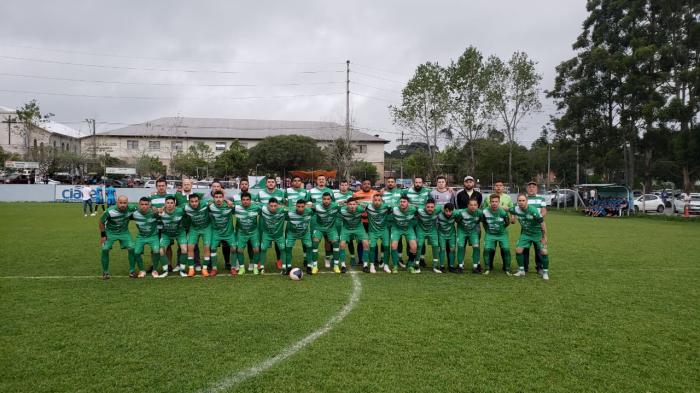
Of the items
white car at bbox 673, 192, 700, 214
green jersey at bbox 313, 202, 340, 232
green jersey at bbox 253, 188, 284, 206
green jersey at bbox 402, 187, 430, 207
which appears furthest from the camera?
white car at bbox 673, 192, 700, 214

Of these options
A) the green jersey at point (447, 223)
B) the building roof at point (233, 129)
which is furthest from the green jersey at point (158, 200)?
the building roof at point (233, 129)

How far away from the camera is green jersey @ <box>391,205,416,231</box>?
8.98m

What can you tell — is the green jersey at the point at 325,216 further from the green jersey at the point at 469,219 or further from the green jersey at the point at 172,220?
the green jersey at the point at 172,220

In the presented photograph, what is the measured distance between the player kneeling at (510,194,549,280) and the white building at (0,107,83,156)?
167 ft

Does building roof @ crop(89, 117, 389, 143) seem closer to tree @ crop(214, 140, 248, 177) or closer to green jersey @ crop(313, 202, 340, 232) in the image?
tree @ crop(214, 140, 248, 177)

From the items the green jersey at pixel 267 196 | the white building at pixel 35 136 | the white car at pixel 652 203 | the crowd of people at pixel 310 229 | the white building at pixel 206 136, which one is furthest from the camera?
the white building at pixel 206 136

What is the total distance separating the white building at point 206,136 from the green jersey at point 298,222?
51.4 m

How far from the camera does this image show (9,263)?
9.57 metres

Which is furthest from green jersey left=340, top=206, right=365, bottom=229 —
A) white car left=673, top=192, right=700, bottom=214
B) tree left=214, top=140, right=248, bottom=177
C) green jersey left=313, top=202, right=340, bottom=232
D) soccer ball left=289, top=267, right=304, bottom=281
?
tree left=214, top=140, right=248, bottom=177

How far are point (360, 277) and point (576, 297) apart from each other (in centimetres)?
352

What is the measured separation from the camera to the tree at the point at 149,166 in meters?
52.5

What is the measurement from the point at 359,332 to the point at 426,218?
4.10 meters

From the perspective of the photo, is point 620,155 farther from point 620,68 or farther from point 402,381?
point 402,381

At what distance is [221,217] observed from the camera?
28.6 ft
